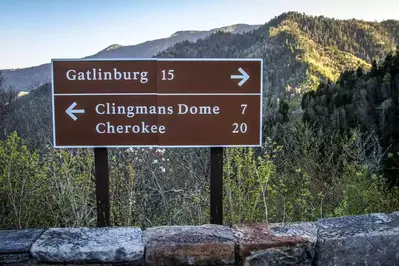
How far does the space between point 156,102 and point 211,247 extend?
0.94m

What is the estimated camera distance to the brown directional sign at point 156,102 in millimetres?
2660

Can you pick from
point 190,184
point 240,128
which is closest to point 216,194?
point 240,128

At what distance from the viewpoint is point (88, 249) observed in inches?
87.0

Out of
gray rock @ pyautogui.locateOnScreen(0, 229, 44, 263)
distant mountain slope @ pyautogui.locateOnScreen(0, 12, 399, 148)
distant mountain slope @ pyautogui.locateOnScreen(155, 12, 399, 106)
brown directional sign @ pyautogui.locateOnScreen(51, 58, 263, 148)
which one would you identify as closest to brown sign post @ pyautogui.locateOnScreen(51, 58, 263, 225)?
brown directional sign @ pyautogui.locateOnScreen(51, 58, 263, 148)

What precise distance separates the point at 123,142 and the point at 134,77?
1.31ft

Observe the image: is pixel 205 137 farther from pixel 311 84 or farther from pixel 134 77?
pixel 311 84

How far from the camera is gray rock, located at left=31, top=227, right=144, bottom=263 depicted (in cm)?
220

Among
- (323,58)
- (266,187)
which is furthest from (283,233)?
(323,58)

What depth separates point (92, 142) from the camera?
2699 millimetres

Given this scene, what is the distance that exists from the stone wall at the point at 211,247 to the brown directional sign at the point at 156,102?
607mm

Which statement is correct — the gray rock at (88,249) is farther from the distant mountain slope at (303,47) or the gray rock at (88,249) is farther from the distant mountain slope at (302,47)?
the distant mountain slope at (303,47)

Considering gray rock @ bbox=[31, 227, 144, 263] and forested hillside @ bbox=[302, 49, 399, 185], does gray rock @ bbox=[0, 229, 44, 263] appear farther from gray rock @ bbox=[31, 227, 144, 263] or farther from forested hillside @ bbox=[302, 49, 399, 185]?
forested hillside @ bbox=[302, 49, 399, 185]

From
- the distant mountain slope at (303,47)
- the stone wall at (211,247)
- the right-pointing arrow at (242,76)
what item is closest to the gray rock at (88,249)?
the stone wall at (211,247)

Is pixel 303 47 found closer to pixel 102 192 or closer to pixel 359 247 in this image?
pixel 102 192
